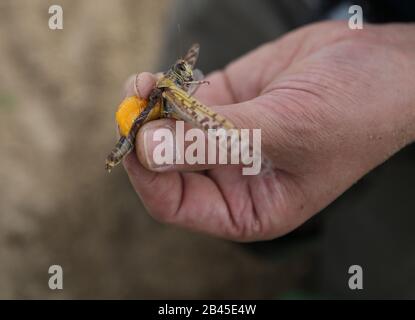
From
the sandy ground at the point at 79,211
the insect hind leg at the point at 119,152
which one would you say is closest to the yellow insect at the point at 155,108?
the insect hind leg at the point at 119,152

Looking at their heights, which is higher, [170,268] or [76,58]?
[76,58]

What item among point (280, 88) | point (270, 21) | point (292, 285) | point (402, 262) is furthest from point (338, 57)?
point (292, 285)

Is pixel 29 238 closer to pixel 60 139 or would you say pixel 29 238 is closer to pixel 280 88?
pixel 60 139

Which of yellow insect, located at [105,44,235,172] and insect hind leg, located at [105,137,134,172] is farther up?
yellow insect, located at [105,44,235,172]

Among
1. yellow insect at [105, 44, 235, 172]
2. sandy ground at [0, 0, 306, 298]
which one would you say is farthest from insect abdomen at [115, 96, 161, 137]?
sandy ground at [0, 0, 306, 298]

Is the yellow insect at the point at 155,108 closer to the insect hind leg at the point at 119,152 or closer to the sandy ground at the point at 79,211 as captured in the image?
the insect hind leg at the point at 119,152

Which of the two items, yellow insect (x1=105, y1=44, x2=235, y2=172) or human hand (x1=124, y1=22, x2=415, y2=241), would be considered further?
human hand (x1=124, y1=22, x2=415, y2=241)

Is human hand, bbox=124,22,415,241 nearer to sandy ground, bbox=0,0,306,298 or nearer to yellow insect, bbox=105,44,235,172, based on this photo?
yellow insect, bbox=105,44,235,172

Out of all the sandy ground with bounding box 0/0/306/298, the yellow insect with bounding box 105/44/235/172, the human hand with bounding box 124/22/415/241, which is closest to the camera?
the yellow insect with bounding box 105/44/235/172
